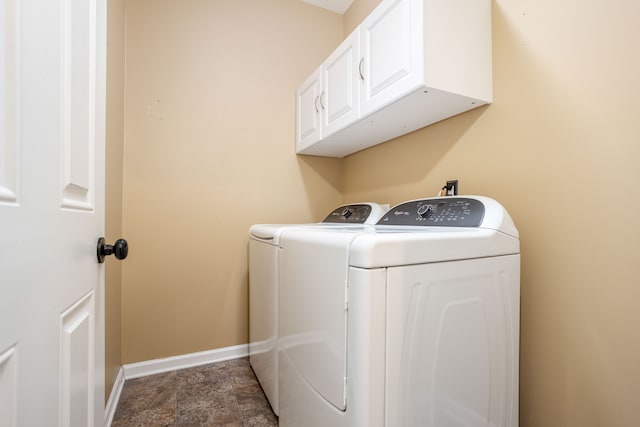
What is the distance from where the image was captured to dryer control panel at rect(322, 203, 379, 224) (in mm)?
1732

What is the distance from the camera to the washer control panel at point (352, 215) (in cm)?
174

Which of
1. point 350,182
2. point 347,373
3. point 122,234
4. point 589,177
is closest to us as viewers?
point 347,373

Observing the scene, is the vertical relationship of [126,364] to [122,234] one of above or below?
below

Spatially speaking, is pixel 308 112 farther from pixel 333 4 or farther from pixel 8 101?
pixel 8 101

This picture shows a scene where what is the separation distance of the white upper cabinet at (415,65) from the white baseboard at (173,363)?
1.69 metres

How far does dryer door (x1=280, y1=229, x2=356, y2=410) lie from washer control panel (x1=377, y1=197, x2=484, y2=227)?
1.50 ft

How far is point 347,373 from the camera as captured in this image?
735 mm

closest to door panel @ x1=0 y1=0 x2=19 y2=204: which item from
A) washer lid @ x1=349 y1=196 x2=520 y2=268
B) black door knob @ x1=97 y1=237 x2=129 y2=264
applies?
black door knob @ x1=97 y1=237 x2=129 y2=264

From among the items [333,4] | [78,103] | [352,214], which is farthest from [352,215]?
[333,4]

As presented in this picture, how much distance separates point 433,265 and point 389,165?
1157 mm

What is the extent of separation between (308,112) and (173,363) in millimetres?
1897

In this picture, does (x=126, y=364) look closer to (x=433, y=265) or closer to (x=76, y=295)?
(x=76, y=295)

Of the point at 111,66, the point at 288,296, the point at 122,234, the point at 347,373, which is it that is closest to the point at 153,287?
the point at 122,234

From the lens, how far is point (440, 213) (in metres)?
1.13
